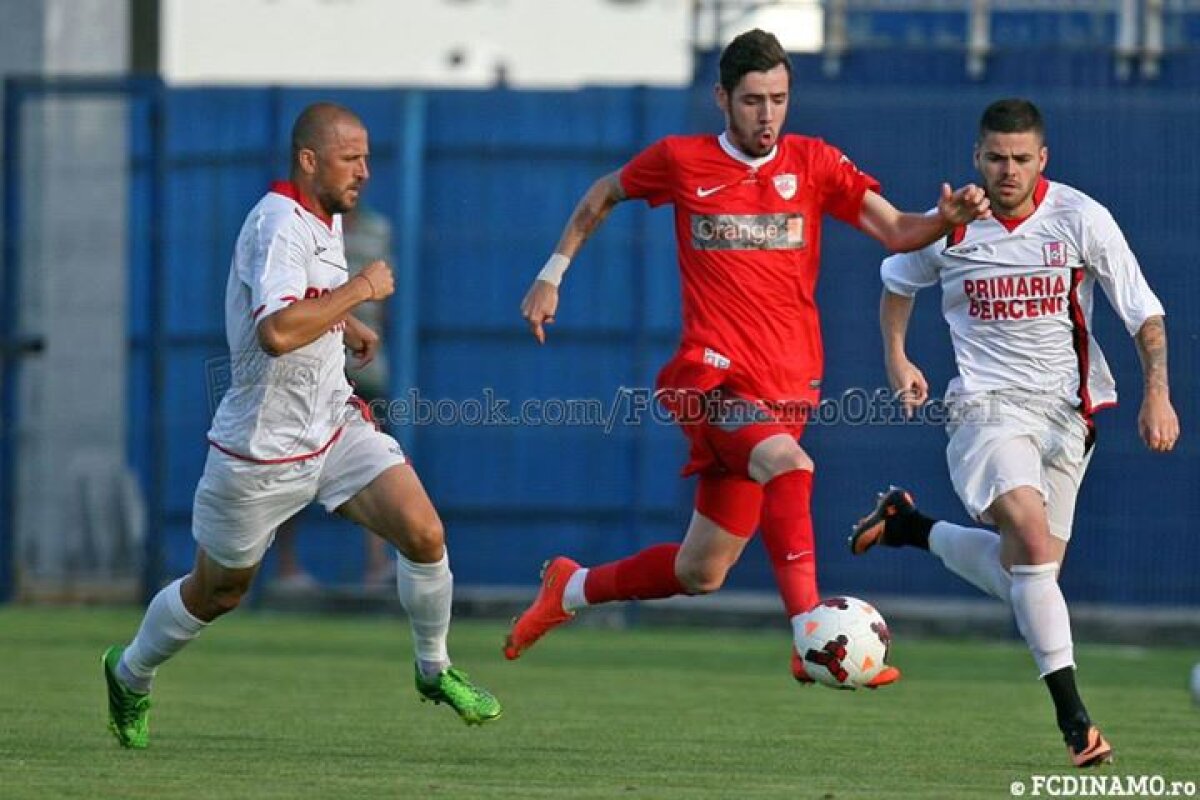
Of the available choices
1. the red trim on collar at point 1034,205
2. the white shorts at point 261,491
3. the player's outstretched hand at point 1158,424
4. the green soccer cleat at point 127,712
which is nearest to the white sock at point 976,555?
the player's outstretched hand at point 1158,424

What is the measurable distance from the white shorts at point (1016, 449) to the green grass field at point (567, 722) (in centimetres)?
86

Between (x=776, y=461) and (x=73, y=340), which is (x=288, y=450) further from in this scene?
(x=73, y=340)

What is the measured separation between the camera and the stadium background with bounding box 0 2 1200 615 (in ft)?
49.9

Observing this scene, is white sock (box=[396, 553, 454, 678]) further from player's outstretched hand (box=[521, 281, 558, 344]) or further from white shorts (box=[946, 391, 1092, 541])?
white shorts (box=[946, 391, 1092, 541])

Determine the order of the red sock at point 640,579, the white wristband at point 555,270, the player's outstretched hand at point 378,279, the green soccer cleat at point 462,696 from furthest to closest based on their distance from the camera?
the red sock at point 640,579 < the white wristband at point 555,270 < the green soccer cleat at point 462,696 < the player's outstretched hand at point 378,279

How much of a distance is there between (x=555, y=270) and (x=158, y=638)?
6.24ft

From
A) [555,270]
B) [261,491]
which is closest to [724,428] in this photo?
[555,270]

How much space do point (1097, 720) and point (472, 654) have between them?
4148 mm

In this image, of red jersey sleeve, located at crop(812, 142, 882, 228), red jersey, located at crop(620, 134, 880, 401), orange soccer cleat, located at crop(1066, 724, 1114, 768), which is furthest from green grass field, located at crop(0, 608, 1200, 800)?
red jersey sleeve, located at crop(812, 142, 882, 228)

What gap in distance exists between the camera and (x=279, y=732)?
377 inches

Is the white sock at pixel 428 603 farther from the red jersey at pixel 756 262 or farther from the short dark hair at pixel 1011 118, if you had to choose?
the short dark hair at pixel 1011 118

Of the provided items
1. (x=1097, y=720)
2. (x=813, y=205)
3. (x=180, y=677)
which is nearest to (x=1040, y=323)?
(x=813, y=205)

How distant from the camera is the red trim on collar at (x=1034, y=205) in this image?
933cm

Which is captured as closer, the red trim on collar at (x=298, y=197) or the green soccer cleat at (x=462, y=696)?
the red trim on collar at (x=298, y=197)
